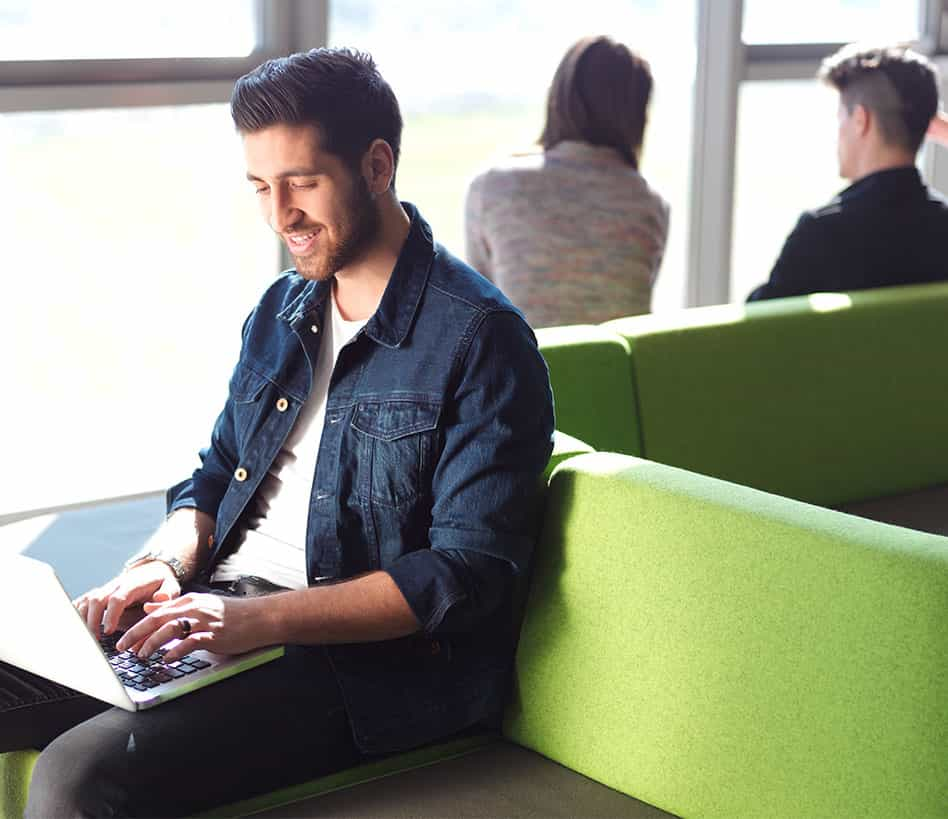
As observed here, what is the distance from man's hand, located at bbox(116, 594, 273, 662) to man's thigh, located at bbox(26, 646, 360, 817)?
73 mm

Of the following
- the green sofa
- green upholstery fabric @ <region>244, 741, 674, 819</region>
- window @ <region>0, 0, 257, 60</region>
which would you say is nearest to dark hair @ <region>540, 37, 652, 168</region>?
window @ <region>0, 0, 257, 60</region>

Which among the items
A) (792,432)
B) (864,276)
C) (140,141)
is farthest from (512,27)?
(792,432)

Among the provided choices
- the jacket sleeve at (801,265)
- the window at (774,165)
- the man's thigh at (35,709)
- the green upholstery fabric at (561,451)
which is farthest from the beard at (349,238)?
the window at (774,165)

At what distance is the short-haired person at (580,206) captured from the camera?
11.4 ft

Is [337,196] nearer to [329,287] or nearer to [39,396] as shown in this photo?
[329,287]

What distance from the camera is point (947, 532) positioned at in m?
3.08

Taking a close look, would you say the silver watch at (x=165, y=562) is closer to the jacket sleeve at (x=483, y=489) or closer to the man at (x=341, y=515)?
the man at (x=341, y=515)

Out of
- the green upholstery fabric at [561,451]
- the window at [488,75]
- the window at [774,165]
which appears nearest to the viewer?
the green upholstery fabric at [561,451]

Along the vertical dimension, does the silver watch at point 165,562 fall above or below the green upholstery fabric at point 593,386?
below

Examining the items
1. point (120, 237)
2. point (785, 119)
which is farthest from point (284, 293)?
point (785, 119)

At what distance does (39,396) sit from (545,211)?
1658mm

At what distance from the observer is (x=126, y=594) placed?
82.1 inches

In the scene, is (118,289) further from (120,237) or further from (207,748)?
(207,748)

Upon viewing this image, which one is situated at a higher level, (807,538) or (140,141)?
(140,141)
